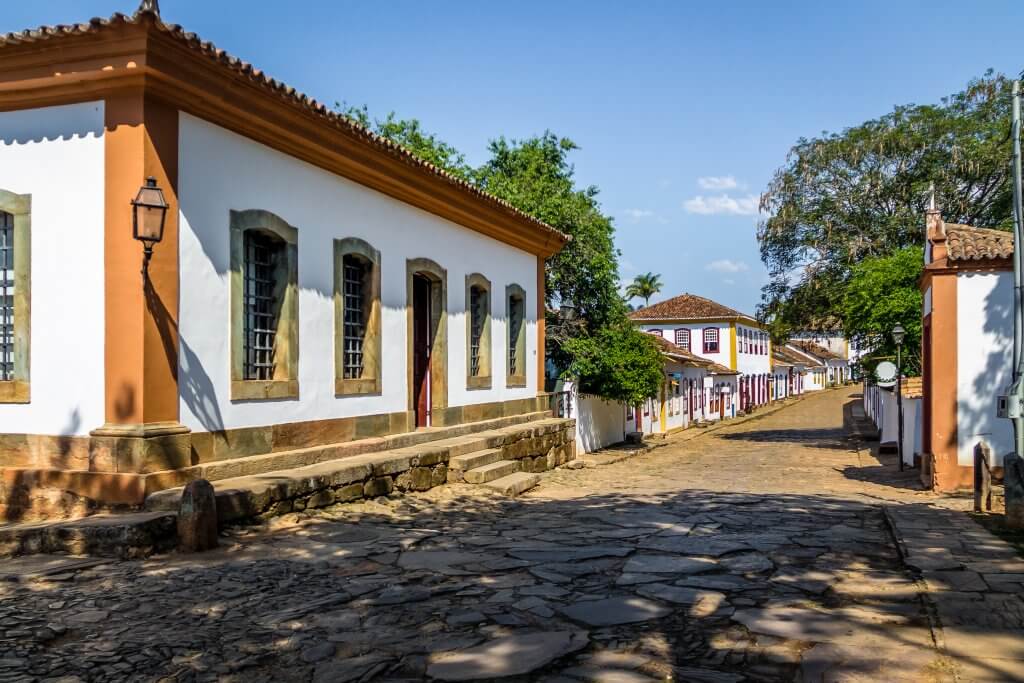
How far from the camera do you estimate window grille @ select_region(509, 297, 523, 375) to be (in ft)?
52.8

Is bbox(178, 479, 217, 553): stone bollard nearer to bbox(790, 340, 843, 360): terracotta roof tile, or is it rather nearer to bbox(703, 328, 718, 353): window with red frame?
bbox(703, 328, 718, 353): window with red frame

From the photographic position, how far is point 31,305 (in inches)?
298

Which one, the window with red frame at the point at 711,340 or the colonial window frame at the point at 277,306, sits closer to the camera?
the colonial window frame at the point at 277,306

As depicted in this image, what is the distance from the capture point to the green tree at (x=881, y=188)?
2531 centimetres

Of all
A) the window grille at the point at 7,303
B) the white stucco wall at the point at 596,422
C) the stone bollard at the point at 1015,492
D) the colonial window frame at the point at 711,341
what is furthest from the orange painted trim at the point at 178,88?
the colonial window frame at the point at 711,341

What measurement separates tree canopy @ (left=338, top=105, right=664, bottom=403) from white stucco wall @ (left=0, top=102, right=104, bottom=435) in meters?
13.5

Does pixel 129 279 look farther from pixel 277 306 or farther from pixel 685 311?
pixel 685 311

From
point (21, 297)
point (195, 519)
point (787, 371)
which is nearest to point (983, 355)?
point (195, 519)

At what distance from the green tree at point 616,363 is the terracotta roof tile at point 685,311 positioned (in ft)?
84.2

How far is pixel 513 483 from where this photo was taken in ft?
37.6

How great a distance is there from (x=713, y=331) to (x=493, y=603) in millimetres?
44103

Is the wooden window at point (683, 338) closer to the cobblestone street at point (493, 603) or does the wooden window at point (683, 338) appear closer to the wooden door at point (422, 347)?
the wooden door at point (422, 347)

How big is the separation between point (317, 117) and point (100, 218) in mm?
2710

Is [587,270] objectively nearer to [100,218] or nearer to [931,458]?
[931,458]
